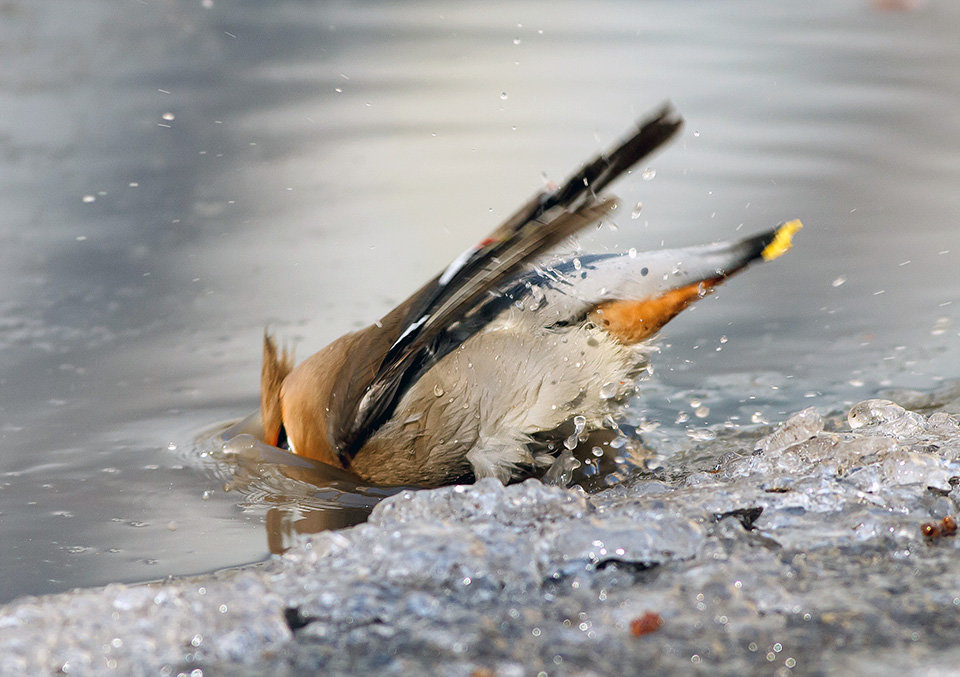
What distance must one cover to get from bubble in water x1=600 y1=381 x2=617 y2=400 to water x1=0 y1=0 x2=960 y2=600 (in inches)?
11.5

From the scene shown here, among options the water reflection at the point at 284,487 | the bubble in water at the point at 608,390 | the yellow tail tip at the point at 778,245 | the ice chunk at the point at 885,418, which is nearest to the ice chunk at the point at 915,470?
the ice chunk at the point at 885,418

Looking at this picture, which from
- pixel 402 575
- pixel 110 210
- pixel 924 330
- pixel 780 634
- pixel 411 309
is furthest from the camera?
pixel 110 210

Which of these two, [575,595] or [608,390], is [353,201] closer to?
[608,390]

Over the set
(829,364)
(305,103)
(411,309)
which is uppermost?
(305,103)

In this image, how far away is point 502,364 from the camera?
286 centimetres

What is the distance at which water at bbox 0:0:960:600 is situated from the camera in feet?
10.3

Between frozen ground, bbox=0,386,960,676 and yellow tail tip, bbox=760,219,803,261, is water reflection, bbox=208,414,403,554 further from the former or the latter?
yellow tail tip, bbox=760,219,803,261

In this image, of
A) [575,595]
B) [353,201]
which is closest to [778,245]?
[575,595]

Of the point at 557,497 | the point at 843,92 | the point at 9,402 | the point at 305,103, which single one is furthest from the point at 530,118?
the point at 557,497

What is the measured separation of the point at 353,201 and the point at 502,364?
2.39 metres

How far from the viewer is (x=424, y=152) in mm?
5613

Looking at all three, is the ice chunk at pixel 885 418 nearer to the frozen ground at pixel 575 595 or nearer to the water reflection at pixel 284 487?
the frozen ground at pixel 575 595

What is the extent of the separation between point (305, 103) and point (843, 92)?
10.1 feet

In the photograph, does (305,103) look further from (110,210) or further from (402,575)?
(402,575)
